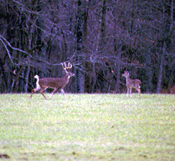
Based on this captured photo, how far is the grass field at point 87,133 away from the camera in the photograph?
6.11 m

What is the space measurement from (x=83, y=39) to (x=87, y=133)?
1821cm

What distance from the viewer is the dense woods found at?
70.0 ft

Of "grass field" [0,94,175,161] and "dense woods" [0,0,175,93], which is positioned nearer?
"grass field" [0,94,175,161]

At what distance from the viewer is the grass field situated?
6105 millimetres

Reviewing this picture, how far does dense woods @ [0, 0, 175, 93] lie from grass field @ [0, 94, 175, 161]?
9.20m

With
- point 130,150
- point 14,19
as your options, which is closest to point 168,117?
point 130,150

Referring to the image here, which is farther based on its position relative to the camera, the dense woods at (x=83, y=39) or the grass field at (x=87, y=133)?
the dense woods at (x=83, y=39)

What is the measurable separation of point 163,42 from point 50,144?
24257 mm

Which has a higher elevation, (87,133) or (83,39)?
(83,39)

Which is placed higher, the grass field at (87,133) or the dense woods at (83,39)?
the dense woods at (83,39)

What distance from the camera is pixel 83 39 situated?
2564 cm

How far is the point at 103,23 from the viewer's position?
26.0 meters

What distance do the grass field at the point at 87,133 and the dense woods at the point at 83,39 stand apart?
920 cm

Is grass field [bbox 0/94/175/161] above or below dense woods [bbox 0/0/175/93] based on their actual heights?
below
